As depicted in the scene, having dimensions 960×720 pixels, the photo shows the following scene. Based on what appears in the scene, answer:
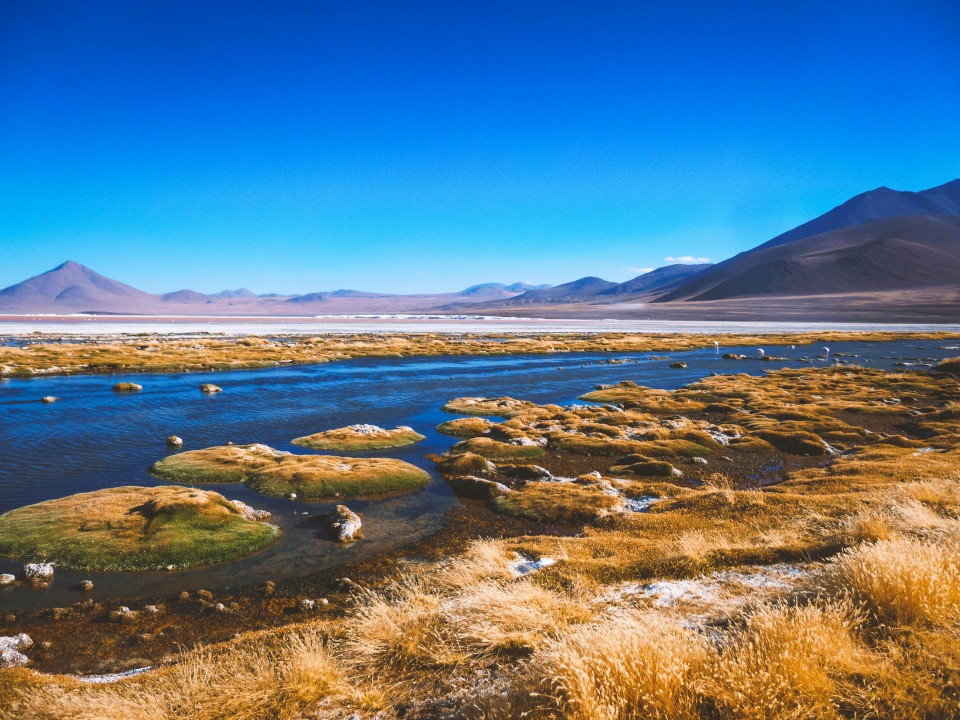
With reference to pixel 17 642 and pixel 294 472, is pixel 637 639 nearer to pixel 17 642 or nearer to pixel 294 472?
pixel 17 642

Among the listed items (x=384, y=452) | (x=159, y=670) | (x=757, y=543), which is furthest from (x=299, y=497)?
(x=757, y=543)

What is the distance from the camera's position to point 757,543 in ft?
34.5

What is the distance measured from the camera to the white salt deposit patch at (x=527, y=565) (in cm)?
1020

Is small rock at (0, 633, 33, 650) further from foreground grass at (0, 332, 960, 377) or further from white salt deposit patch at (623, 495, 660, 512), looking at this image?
foreground grass at (0, 332, 960, 377)

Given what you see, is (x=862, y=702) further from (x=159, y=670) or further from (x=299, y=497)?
(x=299, y=497)

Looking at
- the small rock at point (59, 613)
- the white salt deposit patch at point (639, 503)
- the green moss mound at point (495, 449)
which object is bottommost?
the white salt deposit patch at point (639, 503)

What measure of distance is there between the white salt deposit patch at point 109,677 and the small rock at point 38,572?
4.57m

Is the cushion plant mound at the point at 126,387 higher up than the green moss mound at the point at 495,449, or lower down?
higher up

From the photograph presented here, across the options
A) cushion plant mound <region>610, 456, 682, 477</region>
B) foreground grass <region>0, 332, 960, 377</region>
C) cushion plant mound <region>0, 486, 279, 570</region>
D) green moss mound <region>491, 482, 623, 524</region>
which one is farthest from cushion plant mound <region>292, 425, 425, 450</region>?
foreground grass <region>0, 332, 960, 377</region>

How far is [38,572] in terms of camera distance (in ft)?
35.9

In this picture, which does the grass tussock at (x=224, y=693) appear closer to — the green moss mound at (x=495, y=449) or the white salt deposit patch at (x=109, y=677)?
the white salt deposit patch at (x=109, y=677)

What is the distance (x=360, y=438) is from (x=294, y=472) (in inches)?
226

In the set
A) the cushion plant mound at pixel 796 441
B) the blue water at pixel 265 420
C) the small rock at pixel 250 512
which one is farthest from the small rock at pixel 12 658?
the cushion plant mound at pixel 796 441

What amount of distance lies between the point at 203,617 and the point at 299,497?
6.66m
